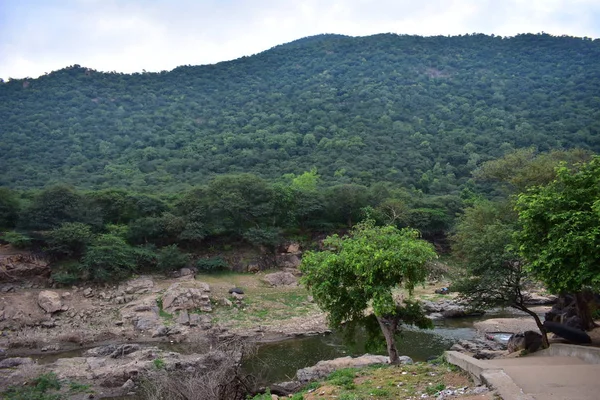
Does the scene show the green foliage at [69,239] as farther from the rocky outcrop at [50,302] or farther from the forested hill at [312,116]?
the forested hill at [312,116]

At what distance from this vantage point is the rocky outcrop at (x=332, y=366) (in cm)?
1794

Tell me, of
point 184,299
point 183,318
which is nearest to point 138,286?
point 184,299

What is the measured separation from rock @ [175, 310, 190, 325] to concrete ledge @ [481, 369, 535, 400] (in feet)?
82.2

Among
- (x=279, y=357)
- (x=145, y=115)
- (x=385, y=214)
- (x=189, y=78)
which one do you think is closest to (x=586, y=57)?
(x=385, y=214)

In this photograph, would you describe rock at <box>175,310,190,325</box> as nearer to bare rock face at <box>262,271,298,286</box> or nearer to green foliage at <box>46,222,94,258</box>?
bare rock face at <box>262,271,298,286</box>

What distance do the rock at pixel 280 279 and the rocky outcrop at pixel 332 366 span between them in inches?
790

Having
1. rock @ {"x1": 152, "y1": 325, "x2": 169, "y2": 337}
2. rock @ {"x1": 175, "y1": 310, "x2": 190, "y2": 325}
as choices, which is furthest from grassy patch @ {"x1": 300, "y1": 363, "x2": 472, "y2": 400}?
rock @ {"x1": 175, "y1": 310, "x2": 190, "y2": 325}

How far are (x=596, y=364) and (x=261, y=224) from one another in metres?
39.2

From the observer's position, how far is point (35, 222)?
3678 centimetres

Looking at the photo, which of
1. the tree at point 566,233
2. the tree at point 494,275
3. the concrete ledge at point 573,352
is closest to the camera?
the tree at point 566,233

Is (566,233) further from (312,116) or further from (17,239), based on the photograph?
A: (312,116)

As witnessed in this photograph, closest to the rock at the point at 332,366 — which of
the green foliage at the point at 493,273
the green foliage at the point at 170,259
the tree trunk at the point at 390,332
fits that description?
the tree trunk at the point at 390,332

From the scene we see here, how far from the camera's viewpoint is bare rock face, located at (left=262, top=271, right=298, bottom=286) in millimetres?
39588

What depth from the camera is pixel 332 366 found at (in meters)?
18.8
